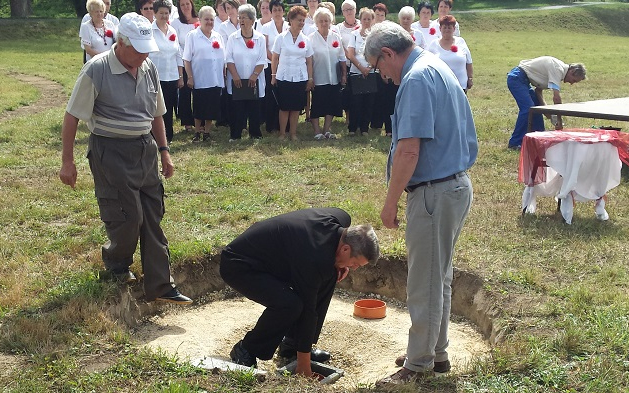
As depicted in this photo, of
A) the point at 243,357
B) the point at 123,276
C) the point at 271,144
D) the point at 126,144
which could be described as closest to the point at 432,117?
the point at 243,357

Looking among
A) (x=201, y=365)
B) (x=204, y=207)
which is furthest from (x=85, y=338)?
(x=204, y=207)

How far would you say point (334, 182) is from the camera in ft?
28.2

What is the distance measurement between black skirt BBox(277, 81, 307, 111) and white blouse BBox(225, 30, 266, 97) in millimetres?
442

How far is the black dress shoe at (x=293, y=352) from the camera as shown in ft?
16.5

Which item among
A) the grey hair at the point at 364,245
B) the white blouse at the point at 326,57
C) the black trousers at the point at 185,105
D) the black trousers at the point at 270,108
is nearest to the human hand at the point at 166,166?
the grey hair at the point at 364,245

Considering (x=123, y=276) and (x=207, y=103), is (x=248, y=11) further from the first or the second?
(x=123, y=276)

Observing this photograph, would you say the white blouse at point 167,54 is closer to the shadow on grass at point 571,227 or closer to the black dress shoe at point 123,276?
the black dress shoe at point 123,276

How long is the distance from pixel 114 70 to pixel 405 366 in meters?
2.59

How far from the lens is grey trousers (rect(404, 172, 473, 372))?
13.4ft

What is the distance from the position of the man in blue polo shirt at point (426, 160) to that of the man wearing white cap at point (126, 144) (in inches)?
66.4

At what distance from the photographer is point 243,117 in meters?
11.0

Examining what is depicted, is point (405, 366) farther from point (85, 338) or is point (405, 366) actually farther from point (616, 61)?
point (616, 61)

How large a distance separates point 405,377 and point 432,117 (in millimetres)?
1530

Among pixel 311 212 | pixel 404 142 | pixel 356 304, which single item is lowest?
pixel 356 304
